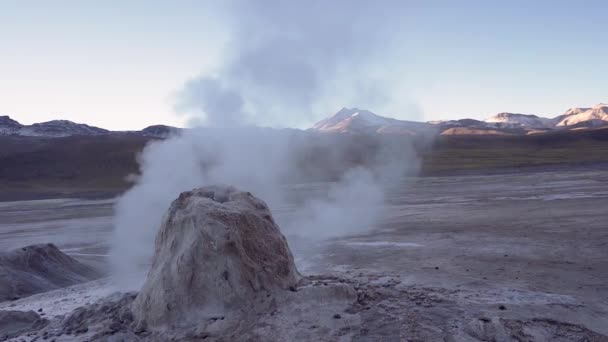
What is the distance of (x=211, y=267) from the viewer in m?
9.58

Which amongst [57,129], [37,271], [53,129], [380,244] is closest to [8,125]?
[53,129]

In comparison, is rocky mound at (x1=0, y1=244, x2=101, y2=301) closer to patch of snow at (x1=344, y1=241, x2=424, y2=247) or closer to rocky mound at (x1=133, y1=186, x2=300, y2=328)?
rocky mound at (x1=133, y1=186, x2=300, y2=328)

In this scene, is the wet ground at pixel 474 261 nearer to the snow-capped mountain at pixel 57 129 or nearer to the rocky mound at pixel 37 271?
the rocky mound at pixel 37 271

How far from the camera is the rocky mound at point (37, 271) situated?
14547 mm

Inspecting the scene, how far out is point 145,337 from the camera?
9.16 metres

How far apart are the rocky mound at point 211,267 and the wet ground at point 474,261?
1881 millimetres

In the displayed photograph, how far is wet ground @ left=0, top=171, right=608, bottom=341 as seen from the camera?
8.86m

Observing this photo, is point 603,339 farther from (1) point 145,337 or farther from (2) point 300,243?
(2) point 300,243

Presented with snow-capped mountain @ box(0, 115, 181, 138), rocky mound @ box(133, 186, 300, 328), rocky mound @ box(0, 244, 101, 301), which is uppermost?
snow-capped mountain @ box(0, 115, 181, 138)

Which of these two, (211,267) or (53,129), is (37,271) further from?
(53,129)

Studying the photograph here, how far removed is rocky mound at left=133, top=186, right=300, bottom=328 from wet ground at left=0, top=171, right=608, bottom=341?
1.88 metres

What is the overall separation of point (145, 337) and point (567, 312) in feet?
22.3

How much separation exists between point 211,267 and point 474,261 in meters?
7.26

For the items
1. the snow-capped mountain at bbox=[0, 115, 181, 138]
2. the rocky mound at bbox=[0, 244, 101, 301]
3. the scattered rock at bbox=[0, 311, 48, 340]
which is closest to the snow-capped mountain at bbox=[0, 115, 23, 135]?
the snow-capped mountain at bbox=[0, 115, 181, 138]
